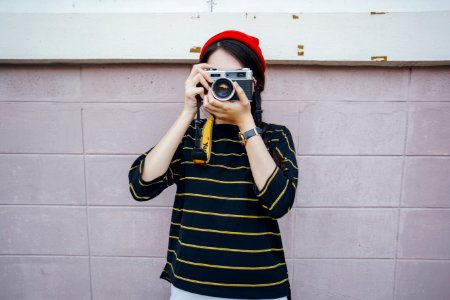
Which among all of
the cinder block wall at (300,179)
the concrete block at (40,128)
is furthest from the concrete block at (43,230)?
the concrete block at (40,128)

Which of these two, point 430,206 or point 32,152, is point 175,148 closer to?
point 32,152

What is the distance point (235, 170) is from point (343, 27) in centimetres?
91

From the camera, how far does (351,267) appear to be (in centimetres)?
163

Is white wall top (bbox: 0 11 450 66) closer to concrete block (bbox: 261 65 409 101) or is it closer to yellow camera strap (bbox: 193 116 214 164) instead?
concrete block (bbox: 261 65 409 101)

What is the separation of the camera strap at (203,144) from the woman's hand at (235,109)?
0.06 m

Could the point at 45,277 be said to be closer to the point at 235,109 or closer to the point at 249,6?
the point at 235,109

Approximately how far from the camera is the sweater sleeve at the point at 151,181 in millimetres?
964

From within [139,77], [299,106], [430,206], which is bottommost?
[430,206]

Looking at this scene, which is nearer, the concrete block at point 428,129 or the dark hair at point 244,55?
the dark hair at point 244,55

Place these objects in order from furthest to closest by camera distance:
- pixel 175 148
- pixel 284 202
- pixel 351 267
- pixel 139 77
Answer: pixel 351 267 < pixel 139 77 < pixel 175 148 < pixel 284 202

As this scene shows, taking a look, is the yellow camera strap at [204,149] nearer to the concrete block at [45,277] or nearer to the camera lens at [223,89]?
A: the camera lens at [223,89]

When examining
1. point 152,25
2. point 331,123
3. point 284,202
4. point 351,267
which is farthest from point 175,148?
point 351,267

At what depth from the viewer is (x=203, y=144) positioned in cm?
94

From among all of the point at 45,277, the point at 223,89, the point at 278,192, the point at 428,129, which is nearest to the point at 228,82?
the point at 223,89
